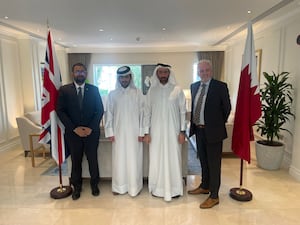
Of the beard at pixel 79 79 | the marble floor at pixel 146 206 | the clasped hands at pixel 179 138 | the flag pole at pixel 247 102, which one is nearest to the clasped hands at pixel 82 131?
the beard at pixel 79 79

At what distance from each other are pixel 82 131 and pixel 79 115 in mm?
209

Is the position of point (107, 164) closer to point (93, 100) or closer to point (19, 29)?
point (93, 100)

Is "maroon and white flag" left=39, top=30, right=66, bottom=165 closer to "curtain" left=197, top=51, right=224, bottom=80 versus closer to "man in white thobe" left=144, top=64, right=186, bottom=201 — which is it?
"man in white thobe" left=144, top=64, right=186, bottom=201

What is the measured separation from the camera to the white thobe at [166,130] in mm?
2918

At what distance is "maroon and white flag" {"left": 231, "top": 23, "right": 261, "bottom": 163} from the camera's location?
2854 millimetres

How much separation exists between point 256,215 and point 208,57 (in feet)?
23.9

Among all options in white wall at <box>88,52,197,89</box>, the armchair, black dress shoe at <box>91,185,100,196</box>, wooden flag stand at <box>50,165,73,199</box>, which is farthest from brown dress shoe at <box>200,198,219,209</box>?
white wall at <box>88,52,197,89</box>

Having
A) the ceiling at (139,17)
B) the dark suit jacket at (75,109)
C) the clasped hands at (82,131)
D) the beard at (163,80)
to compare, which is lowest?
the clasped hands at (82,131)

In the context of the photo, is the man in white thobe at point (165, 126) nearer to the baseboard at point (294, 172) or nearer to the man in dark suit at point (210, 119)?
the man in dark suit at point (210, 119)

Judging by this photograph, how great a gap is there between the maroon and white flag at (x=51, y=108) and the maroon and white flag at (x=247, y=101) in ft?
7.48

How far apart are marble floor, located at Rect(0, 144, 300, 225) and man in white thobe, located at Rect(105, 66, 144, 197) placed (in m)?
0.36

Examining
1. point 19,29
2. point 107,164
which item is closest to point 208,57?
point 19,29

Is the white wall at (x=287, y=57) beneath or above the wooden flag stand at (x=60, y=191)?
above

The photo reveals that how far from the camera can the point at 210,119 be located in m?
2.74
